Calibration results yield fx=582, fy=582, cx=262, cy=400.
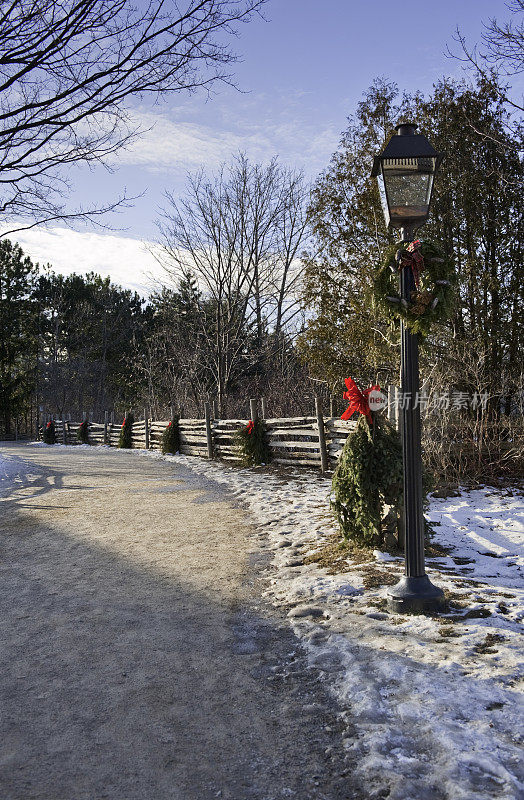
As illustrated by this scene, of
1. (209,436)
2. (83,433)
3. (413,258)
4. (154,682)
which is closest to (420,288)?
(413,258)

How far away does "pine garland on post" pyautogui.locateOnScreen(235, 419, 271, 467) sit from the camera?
534 inches

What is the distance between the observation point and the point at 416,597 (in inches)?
153

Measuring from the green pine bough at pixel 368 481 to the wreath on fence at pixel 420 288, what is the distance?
5.18 feet

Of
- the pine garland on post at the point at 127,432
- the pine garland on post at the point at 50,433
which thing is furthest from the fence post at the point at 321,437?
the pine garland on post at the point at 50,433

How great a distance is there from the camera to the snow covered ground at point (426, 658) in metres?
2.25

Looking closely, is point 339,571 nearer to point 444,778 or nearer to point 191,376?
point 444,778

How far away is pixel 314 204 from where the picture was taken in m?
16.2

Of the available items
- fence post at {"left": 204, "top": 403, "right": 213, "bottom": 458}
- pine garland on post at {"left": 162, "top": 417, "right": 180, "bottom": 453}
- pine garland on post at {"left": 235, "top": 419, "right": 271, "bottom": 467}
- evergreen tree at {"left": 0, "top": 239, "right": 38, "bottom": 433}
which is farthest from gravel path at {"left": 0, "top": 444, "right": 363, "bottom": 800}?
evergreen tree at {"left": 0, "top": 239, "right": 38, "bottom": 433}

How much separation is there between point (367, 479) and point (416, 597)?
1657 mm

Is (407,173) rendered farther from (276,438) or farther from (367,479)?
(276,438)

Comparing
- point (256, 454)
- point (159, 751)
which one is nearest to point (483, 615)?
point (159, 751)

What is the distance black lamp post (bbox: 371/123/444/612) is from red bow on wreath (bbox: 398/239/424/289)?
44 mm

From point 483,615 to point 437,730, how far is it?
152 cm

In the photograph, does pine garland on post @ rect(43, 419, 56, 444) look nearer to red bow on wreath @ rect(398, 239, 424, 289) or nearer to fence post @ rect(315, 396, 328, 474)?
fence post @ rect(315, 396, 328, 474)
